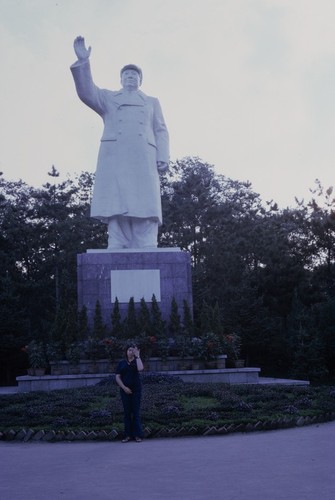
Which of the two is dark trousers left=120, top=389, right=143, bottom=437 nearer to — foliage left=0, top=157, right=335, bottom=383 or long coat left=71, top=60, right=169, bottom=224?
foliage left=0, top=157, right=335, bottom=383

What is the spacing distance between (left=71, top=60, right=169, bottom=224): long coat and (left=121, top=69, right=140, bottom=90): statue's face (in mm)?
124

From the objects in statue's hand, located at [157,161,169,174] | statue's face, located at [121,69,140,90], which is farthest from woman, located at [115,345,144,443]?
statue's face, located at [121,69,140,90]

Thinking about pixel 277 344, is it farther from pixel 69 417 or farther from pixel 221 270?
pixel 69 417

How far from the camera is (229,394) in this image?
9.16 m

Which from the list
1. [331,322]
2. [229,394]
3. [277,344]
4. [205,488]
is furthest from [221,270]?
[205,488]

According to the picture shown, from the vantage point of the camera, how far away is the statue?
14.4 metres

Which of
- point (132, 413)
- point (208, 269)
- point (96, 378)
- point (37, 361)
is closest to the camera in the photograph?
point (132, 413)

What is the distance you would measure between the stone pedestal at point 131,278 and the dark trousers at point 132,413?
6.77 m

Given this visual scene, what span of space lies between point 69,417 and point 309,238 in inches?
664

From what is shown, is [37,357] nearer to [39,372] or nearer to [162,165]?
[39,372]

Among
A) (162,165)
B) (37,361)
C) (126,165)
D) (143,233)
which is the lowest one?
(37,361)

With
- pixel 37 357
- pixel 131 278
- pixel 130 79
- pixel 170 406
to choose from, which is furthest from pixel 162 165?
pixel 170 406

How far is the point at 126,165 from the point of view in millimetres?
14547

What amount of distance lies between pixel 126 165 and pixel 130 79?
2.04 meters
